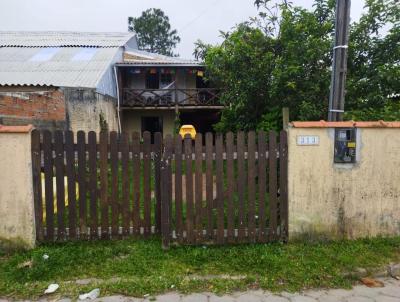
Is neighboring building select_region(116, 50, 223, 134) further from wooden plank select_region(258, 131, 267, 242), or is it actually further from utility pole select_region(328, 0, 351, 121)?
wooden plank select_region(258, 131, 267, 242)

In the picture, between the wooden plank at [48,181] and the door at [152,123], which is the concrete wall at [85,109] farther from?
the wooden plank at [48,181]

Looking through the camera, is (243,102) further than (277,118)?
Yes

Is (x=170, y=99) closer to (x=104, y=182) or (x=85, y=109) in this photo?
(x=85, y=109)

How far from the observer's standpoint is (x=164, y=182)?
3.95 meters

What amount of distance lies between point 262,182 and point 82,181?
6.91 feet

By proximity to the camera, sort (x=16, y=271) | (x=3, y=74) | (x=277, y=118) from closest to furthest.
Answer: (x=16, y=271), (x=277, y=118), (x=3, y=74)

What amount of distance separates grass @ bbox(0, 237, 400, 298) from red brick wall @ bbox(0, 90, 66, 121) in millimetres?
6496

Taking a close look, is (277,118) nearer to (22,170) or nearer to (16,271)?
(22,170)

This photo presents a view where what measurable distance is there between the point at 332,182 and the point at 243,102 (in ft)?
11.6

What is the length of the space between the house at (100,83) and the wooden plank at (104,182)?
769cm

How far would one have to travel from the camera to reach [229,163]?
4031 millimetres

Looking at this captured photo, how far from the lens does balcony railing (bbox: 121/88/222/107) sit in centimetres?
1844

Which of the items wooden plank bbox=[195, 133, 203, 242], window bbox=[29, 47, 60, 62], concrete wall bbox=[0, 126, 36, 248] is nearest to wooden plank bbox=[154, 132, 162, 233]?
wooden plank bbox=[195, 133, 203, 242]

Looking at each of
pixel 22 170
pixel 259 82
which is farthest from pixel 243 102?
pixel 22 170
